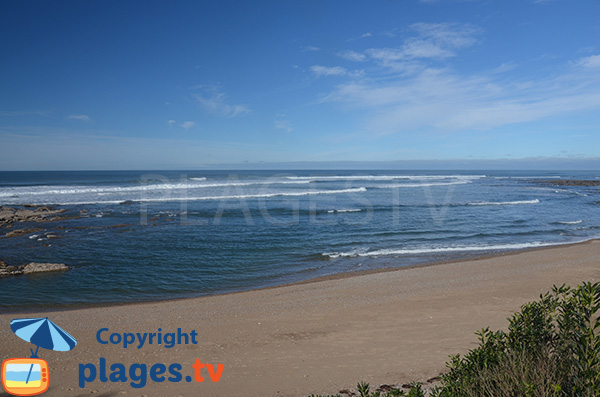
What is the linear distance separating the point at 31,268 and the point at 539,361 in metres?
15.0

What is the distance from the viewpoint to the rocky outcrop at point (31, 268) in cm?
1232

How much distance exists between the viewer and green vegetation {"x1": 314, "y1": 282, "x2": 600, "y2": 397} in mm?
2645

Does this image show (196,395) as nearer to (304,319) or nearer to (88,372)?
(88,372)

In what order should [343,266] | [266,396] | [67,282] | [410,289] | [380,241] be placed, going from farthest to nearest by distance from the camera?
[380,241] < [343,266] < [67,282] < [410,289] < [266,396]

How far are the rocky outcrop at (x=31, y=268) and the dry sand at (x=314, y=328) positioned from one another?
13.4 feet

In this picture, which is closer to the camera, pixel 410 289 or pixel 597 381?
pixel 597 381

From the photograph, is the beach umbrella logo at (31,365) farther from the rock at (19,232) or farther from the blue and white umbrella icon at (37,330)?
the rock at (19,232)

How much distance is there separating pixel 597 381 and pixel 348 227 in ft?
61.8

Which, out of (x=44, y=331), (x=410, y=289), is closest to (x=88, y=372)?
(x=44, y=331)

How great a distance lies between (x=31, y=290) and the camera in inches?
427

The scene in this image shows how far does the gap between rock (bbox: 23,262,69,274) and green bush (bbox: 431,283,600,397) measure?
1377cm

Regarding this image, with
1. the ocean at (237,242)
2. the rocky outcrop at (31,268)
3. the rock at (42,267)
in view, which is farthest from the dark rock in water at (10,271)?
the ocean at (237,242)

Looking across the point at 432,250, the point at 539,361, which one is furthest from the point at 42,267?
the point at 432,250

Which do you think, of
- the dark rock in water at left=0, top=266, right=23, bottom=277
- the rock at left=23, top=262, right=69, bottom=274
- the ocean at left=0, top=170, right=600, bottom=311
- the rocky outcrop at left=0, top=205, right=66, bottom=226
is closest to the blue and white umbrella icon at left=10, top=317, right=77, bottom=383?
the ocean at left=0, top=170, right=600, bottom=311
